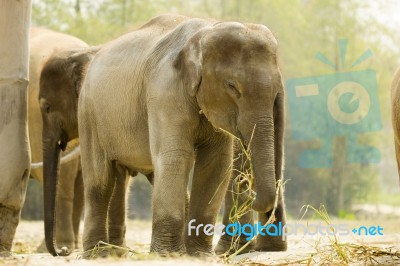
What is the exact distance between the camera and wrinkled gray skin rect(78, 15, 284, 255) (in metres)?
5.39

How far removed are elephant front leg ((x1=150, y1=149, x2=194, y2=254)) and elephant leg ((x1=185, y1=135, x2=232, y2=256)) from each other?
1.28 feet

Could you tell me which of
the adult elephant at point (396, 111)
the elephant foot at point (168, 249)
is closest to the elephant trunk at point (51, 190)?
the elephant foot at point (168, 249)

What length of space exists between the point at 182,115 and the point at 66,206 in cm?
378

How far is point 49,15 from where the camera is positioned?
70.0 ft

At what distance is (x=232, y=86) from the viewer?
5.45 metres

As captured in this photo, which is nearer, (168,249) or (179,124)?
(168,249)

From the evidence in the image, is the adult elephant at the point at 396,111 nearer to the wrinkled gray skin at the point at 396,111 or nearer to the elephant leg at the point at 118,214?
the wrinkled gray skin at the point at 396,111

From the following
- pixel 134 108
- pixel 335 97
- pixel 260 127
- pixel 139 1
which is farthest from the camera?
pixel 139 1

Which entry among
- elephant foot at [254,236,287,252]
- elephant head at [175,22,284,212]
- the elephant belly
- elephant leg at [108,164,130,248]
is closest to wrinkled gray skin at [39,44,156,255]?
elephant leg at [108,164,130,248]

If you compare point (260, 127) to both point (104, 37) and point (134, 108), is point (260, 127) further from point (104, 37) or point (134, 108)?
point (104, 37)

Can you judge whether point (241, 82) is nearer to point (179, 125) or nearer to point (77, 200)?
point (179, 125)

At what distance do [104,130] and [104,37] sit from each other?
1509 centimetres

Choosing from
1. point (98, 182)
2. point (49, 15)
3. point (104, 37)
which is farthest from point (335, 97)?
point (98, 182)

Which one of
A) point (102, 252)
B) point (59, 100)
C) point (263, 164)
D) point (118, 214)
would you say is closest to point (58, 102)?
point (59, 100)
